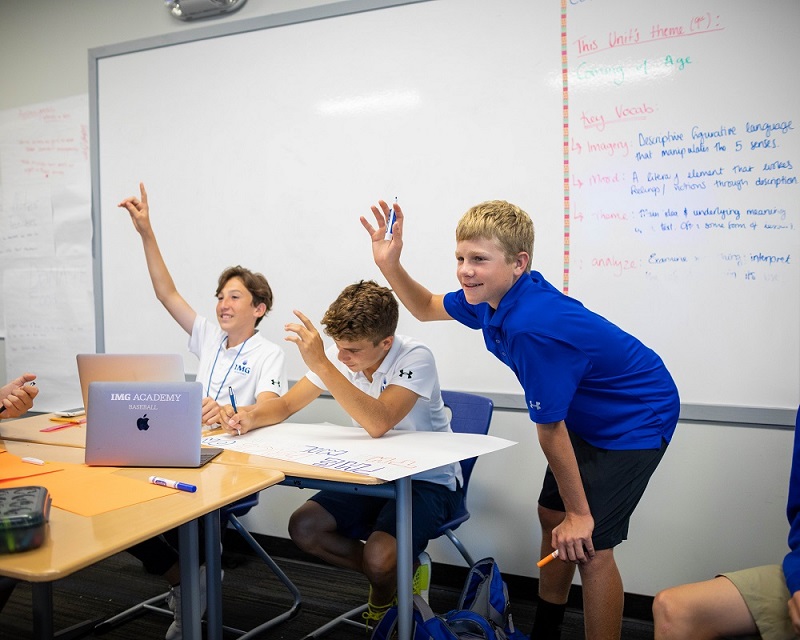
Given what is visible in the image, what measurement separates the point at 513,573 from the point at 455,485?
781 millimetres

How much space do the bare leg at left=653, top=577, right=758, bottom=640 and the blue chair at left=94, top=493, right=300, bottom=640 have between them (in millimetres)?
1406

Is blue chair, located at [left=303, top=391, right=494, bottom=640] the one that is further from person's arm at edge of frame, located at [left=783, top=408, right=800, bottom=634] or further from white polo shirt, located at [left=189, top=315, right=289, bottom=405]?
person's arm at edge of frame, located at [left=783, top=408, right=800, bottom=634]

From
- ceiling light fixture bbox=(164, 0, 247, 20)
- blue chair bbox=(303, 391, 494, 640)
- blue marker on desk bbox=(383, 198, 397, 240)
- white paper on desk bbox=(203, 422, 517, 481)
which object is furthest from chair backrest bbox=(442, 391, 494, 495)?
ceiling light fixture bbox=(164, 0, 247, 20)

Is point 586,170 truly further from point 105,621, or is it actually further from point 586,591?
point 105,621

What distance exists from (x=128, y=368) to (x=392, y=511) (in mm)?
899

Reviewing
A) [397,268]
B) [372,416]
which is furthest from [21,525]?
[397,268]

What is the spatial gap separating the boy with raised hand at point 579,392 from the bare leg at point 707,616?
0.30 m

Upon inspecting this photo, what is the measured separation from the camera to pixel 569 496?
5.62ft

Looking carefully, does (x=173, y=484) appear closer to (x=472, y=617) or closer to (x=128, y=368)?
(x=128, y=368)

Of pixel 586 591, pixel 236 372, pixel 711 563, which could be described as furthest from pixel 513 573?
pixel 236 372

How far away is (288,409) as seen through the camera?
94.2 inches

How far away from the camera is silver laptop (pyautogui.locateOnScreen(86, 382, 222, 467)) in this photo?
66.6 inches

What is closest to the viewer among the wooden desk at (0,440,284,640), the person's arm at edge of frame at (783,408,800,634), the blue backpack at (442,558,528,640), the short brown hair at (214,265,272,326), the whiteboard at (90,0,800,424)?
the wooden desk at (0,440,284,640)

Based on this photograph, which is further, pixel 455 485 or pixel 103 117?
pixel 103 117
